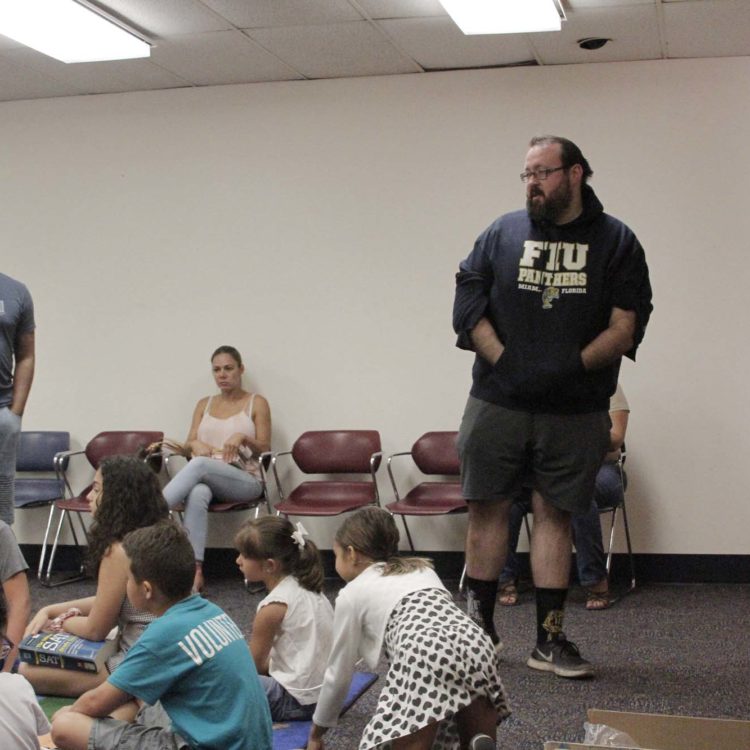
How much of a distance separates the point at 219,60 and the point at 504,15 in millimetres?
1588

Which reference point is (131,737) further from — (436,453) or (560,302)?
(436,453)

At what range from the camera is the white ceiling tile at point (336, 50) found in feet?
16.5

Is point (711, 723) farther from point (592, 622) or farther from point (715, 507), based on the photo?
point (715, 507)

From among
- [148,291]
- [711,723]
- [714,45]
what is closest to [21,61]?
[148,291]

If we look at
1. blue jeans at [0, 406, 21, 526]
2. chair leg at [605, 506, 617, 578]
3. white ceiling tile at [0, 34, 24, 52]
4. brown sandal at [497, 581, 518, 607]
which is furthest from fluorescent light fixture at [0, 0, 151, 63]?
chair leg at [605, 506, 617, 578]

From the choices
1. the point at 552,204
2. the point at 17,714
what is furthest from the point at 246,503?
the point at 17,714

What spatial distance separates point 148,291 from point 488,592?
329 cm

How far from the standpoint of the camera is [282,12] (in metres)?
4.73

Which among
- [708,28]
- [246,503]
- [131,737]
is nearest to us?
[131,737]

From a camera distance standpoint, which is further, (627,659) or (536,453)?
(627,659)

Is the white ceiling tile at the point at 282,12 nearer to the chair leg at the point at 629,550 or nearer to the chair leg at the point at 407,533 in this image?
the chair leg at the point at 407,533

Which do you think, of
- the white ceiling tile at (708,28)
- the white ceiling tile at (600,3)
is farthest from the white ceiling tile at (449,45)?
the white ceiling tile at (708,28)

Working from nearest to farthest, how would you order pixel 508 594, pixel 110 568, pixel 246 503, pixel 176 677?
1. pixel 176 677
2. pixel 110 568
3. pixel 508 594
4. pixel 246 503

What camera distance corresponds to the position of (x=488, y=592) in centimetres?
364
